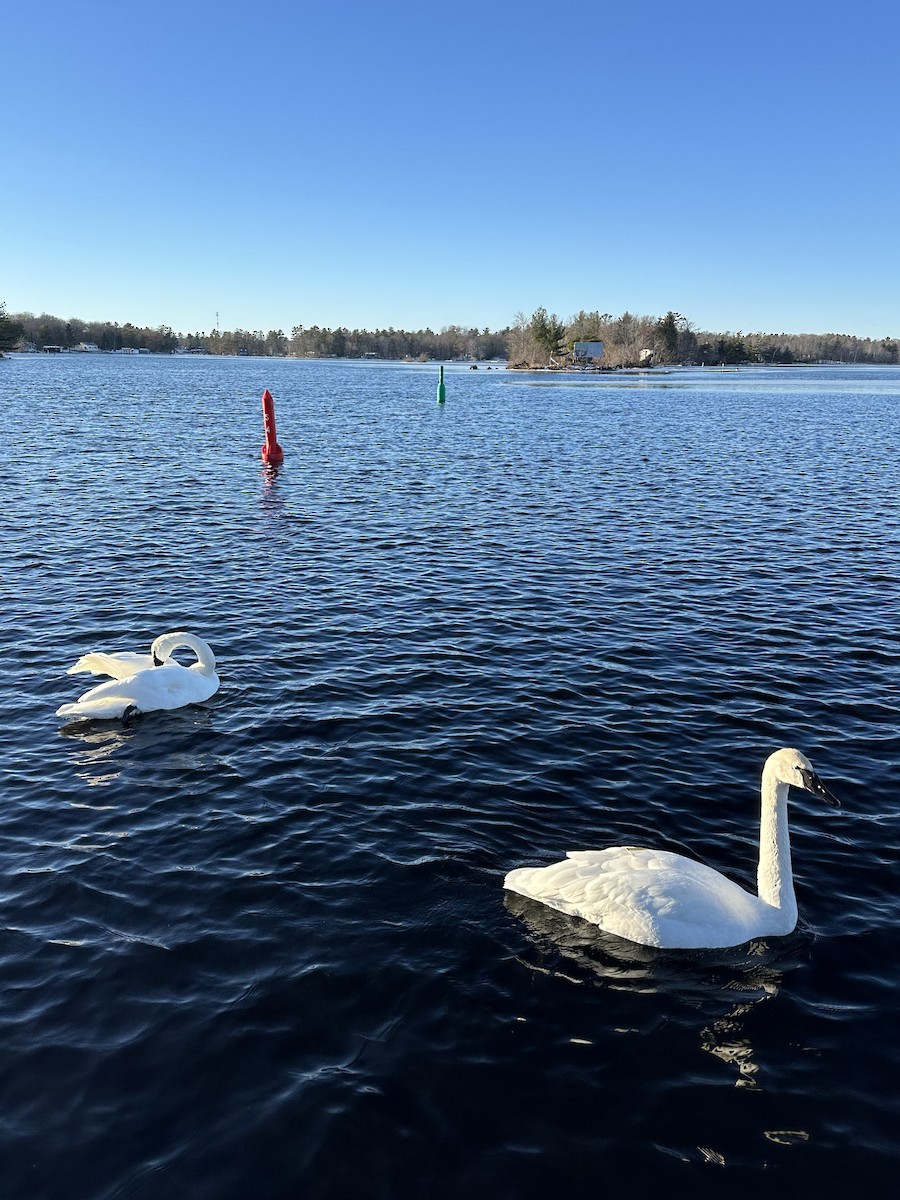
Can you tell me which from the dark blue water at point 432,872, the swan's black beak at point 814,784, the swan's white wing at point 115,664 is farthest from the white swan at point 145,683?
the swan's black beak at point 814,784

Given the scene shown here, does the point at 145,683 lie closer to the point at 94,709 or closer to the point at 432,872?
the point at 94,709

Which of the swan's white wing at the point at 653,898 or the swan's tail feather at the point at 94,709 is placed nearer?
the swan's white wing at the point at 653,898

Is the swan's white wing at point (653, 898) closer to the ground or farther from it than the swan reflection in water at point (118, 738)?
farther from it

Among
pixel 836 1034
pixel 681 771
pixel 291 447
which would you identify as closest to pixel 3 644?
pixel 681 771

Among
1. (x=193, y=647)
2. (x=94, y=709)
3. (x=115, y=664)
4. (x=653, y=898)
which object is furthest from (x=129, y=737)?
(x=653, y=898)

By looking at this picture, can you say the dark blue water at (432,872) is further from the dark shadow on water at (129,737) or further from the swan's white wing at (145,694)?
the swan's white wing at (145,694)

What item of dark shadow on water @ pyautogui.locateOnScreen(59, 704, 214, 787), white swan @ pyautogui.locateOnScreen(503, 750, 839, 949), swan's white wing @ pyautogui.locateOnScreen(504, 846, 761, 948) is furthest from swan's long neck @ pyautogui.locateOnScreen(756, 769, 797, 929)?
dark shadow on water @ pyautogui.locateOnScreen(59, 704, 214, 787)

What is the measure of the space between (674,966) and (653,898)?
0.64 metres

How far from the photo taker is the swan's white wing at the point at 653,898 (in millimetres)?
7961

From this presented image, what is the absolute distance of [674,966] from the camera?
26.0 ft

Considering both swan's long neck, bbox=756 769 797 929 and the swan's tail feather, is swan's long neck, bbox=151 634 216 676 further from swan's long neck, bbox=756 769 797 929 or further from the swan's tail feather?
swan's long neck, bbox=756 769 797 929

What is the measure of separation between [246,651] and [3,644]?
15.2ft

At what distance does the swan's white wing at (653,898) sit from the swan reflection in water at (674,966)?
5.9 inches

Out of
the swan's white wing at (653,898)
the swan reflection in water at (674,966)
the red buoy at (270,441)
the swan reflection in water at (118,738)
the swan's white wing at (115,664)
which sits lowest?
the swan reflection in water at (674,966)
